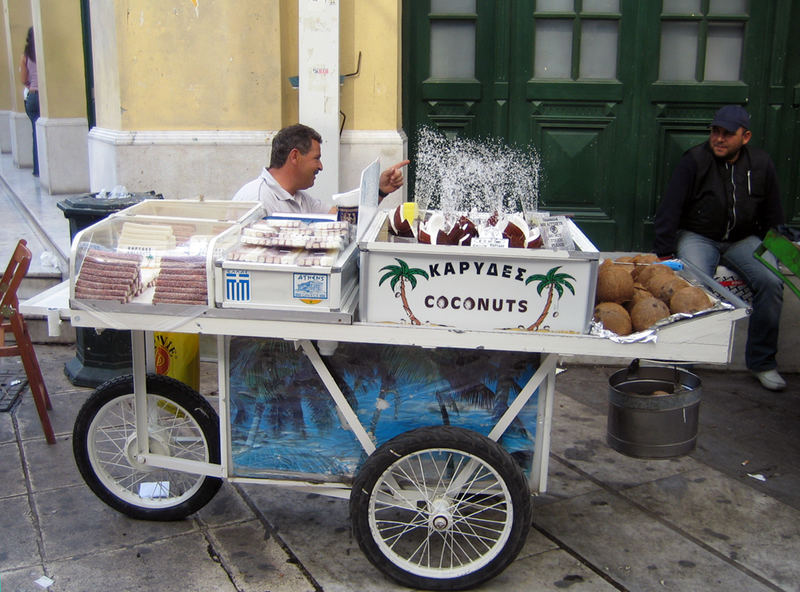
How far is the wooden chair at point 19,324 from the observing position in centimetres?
435

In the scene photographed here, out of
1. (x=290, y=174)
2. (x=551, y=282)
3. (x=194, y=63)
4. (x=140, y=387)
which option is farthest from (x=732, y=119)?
(x=140, y=387)

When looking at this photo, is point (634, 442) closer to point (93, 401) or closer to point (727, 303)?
point (727, 303)

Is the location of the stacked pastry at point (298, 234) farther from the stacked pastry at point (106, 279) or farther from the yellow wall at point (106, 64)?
the yellow wall at point (106, 64)

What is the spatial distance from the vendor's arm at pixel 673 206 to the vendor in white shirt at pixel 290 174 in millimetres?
2029

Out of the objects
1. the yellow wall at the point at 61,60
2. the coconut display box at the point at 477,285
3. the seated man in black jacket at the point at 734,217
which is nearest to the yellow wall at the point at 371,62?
the seated man in black jacket at the point at 734,217

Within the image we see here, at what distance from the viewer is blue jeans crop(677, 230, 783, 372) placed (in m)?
5.35

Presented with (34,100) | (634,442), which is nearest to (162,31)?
(634,442)

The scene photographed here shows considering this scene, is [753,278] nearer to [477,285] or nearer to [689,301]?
[689,301]

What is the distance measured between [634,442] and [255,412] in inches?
58.4

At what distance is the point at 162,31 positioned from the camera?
5883 mm

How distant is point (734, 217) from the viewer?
5.41m

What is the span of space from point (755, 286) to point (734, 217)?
17.7 inches

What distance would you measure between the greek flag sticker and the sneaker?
12.5 ft

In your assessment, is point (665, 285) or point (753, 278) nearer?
point (665, 285)
